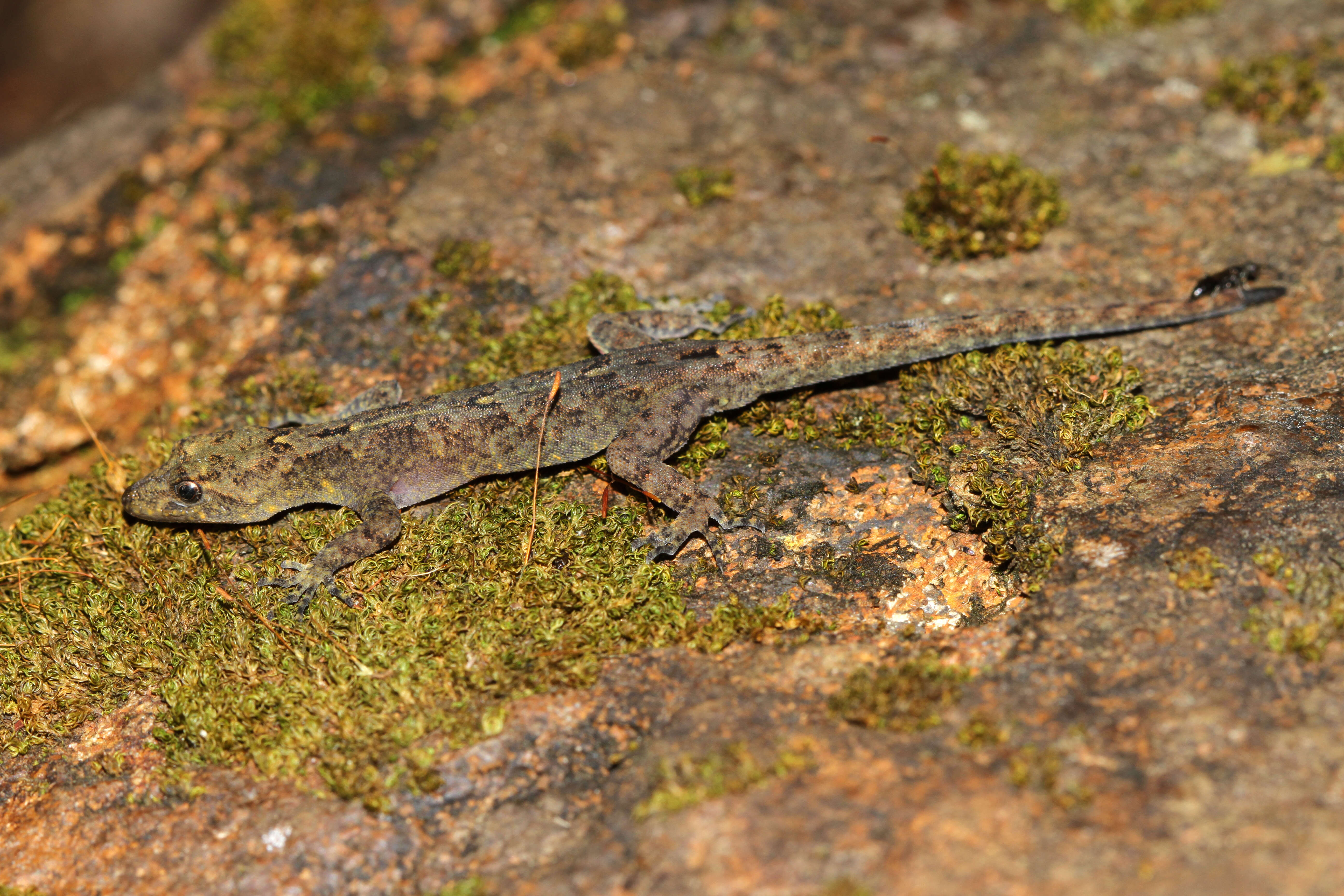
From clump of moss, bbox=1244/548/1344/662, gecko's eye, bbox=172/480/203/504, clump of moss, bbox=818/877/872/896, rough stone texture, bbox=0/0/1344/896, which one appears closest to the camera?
clump of moss, bbox=818/877/872/896

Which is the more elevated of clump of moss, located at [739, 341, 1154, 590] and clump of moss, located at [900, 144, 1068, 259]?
clump of moss, located at [900, 144, 1068, 259]

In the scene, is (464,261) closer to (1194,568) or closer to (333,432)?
(333,432)

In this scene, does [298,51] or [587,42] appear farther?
[298,51]

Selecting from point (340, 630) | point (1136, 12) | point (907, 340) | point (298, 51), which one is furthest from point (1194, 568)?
point (298, 51)

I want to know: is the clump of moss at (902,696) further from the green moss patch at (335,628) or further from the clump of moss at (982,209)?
the clump of moss at (982,209)

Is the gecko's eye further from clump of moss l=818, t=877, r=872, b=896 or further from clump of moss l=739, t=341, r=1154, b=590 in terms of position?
clump of moss l=818, t=877, r=872, b=896

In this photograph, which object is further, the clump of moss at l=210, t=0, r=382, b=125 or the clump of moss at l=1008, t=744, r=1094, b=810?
the clump of moss at l=210, t=0, r=382, b=125

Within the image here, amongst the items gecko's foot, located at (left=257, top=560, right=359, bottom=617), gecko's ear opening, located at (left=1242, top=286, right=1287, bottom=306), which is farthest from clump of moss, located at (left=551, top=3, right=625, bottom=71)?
gecko's ear opening, located at (left=1242, top=286, right=1287, bottom=306)
